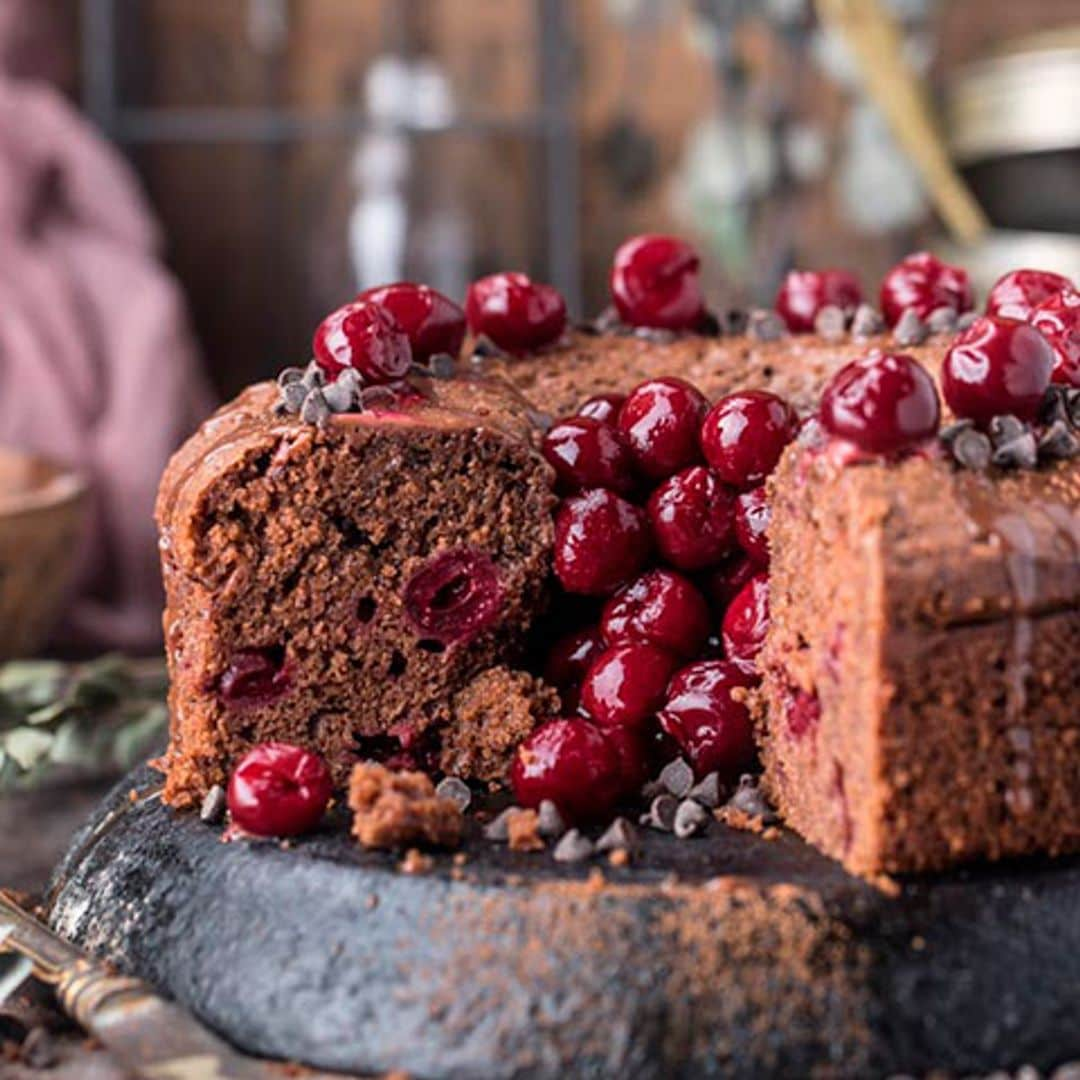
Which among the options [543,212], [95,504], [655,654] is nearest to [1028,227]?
[543,212]

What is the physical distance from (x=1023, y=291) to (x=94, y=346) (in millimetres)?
3015

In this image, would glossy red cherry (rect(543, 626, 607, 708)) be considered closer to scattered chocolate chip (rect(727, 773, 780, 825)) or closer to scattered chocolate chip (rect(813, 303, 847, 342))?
scattered chocolate chip (rect(727, 773, 780, 825))

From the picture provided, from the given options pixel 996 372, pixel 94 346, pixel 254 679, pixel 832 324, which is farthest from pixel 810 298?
pixel 94 346

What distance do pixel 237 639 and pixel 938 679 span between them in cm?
75

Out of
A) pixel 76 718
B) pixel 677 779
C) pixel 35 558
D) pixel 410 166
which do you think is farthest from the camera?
pixel 410 166

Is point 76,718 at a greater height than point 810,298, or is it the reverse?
point 810,298

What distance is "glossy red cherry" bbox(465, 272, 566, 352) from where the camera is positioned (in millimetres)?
2422

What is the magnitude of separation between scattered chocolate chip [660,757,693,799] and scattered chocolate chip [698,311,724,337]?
718 millimetres

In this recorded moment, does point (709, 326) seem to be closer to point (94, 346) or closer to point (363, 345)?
point (363, 345)

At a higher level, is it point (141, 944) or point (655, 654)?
point (655, 654)

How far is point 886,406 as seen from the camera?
1784 millimetres

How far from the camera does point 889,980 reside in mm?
1670

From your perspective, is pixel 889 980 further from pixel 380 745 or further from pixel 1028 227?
→ pixel 1028 227

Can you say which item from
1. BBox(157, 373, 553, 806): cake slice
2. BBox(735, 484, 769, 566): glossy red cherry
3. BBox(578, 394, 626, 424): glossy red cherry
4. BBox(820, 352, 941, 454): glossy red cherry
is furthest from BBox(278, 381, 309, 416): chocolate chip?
BBox(820, 352, 941, 454): glossy red cherry
